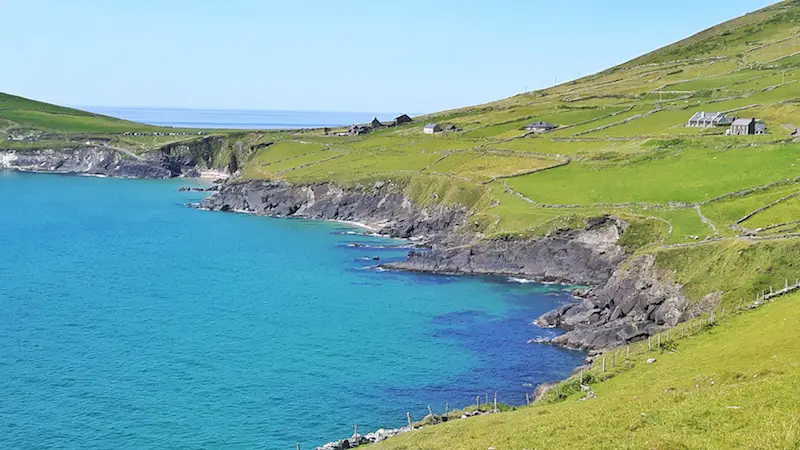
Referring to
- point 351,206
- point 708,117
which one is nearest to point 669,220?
point 708,117

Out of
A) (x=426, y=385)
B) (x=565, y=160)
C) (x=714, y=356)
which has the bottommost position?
(x=426, y=385)

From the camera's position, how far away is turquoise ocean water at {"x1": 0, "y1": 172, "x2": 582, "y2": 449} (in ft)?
205

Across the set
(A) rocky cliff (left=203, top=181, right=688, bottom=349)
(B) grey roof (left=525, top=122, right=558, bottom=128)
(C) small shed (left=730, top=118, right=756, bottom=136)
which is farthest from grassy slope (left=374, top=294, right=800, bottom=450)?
(B) grey roof (left=525, top=122, right=558, bottom=128)

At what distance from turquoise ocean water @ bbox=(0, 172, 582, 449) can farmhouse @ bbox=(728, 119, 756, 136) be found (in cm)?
6898

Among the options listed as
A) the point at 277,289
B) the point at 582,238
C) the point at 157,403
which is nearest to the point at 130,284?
the point at 277,289

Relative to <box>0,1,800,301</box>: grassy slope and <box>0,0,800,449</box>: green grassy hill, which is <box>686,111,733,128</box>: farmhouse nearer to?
<box>0,1,800,301</box>: grassy slope

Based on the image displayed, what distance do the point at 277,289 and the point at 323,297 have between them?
8948 mm

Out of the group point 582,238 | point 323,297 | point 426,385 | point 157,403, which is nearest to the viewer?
point 157,403

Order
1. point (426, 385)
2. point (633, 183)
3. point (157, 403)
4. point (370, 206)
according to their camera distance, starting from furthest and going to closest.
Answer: point (370, 206)
point (633, 183)
point (426, 385)
point (157, 403)

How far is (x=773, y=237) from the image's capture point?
83.9 metres

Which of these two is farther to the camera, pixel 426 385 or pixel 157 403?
pixel 426 385

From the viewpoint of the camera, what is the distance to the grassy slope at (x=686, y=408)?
30547 mm

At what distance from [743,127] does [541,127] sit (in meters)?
54.9

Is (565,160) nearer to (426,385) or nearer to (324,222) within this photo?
(324,222)
